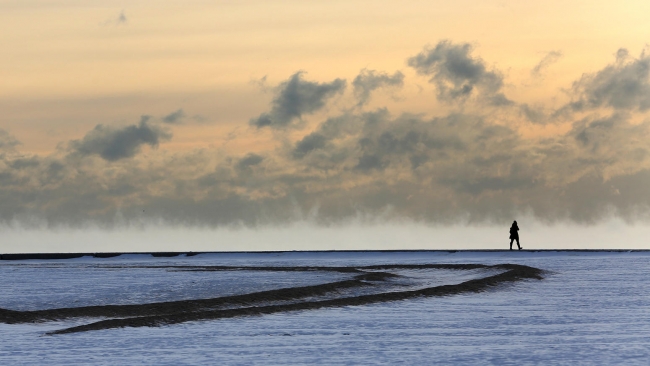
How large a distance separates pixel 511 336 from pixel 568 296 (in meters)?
8.04

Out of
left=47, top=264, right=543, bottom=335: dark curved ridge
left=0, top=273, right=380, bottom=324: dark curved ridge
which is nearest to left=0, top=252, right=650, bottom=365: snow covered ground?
left=47, top=264, right=543, bottom=335: dark curved ridge

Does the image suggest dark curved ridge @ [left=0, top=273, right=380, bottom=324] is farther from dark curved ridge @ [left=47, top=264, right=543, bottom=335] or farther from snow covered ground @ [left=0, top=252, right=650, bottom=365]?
dark curved ridge @ [left=47, top=264, right=543, bottom=335]

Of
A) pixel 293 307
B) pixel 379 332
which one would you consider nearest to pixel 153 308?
pixel 293 307

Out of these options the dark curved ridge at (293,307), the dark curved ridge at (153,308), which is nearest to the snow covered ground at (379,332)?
the dark curved ridge at (293,307)

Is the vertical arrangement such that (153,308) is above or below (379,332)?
above

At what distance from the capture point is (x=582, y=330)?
16.4m

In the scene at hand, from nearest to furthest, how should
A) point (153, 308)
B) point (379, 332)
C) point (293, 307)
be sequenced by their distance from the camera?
point (379, 332) → point (153, 308) → point (293, 307)

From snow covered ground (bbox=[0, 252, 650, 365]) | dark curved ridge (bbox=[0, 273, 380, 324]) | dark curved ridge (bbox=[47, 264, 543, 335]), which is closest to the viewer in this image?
snow covered ground (bbox=[0, 252, 650, 365])

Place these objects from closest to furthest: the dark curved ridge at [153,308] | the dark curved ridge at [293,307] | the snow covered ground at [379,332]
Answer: the snow covered ground at [379,332] < the dark curved ridge at [293,307] < the dark curved ridge at [153,308]

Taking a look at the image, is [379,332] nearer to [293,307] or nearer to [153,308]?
[293,307]

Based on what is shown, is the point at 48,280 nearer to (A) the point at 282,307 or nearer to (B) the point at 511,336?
(A) the point at 282,307

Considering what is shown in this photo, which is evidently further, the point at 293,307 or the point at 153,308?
the point at 293,307

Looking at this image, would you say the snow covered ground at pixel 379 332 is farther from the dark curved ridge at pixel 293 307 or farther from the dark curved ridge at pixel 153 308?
the dark curved ridge at pixel 153 308

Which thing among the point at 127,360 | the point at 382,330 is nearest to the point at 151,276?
the point at 382,330
